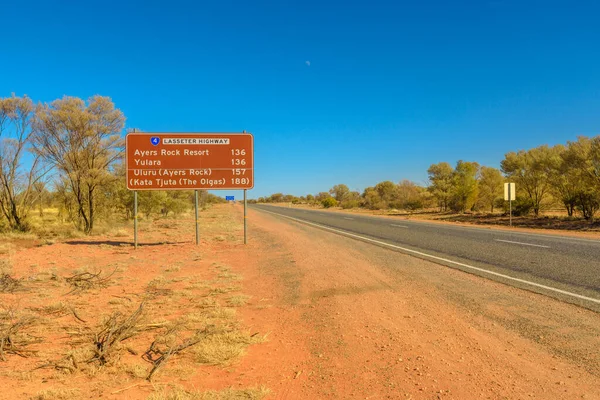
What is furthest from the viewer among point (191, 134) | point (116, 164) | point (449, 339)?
point (116, 164)

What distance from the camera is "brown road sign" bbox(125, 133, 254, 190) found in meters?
13.3

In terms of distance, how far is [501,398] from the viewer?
287cm

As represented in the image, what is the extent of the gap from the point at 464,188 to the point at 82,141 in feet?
120

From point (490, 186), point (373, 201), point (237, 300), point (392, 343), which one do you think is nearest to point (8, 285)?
point (237, 300)

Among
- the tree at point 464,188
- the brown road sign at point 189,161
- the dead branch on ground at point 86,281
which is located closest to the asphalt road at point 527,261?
the brown road sign at point 189,161

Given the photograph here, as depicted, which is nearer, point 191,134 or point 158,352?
point 158,352

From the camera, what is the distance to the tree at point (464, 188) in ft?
127

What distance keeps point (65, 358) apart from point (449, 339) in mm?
4308

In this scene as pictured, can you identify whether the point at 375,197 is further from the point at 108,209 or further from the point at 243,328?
the point at 243,328

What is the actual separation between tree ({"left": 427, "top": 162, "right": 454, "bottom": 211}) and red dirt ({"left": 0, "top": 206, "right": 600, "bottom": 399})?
3594 centimetres

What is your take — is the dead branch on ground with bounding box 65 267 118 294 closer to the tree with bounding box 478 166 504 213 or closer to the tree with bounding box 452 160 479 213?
the tree with bounding box 452 160 479 213

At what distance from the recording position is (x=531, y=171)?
95.9ft

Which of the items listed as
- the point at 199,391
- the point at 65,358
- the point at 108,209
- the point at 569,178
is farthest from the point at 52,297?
the point at 569,178

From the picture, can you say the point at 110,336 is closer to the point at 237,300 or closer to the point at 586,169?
the point at 237,300
